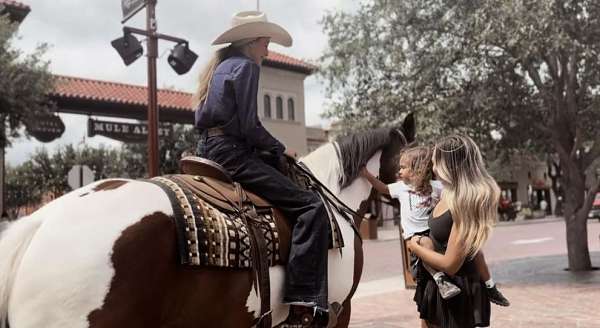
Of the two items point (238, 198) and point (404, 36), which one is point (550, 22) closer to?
point (404, 36)

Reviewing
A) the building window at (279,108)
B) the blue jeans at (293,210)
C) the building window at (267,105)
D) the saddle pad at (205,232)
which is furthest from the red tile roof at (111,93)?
the saddle pad at (205,232)

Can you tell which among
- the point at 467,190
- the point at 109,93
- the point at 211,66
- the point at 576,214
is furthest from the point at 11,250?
the point at 109,93

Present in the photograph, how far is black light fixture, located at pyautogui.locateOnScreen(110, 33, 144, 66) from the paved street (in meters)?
5.45

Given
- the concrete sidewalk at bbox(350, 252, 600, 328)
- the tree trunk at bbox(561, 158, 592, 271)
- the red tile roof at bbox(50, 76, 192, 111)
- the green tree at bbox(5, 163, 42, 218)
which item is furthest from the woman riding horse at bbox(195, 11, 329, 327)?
the green tree at bbox(5, 163, 42, 218)

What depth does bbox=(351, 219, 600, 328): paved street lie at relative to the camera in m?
7.31

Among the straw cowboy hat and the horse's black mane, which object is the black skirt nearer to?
the horse's black mane

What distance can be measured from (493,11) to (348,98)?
3.43m

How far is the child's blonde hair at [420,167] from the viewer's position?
371 cm

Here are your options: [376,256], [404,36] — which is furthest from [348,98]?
[376,256]

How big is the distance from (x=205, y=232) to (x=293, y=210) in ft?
2.21

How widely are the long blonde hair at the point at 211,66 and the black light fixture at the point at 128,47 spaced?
19.4 ft

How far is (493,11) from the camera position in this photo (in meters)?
8.34

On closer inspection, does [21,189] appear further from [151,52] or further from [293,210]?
[293,210]

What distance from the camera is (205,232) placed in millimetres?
2770
